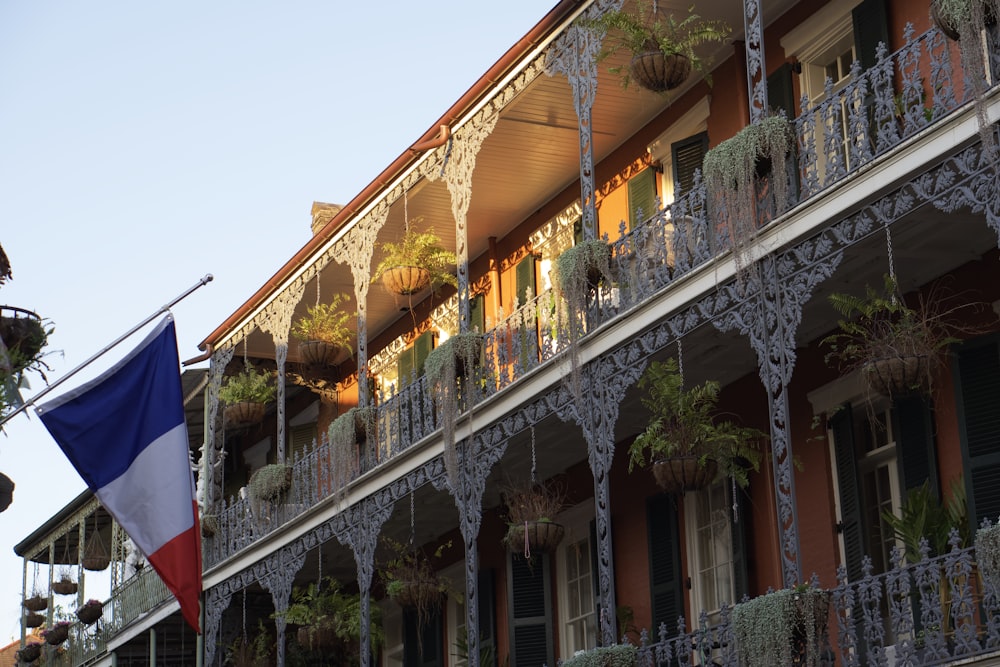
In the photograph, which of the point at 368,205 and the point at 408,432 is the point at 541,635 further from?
the point at 368,205

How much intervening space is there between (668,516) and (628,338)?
8.91ft

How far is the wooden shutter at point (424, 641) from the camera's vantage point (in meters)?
19.2

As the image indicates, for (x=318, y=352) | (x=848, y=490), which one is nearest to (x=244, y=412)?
(x=318, y=352)

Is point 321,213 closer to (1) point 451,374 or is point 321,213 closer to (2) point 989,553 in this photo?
(1) point 451,374

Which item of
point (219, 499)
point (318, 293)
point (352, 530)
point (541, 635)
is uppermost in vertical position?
point (318, 293)

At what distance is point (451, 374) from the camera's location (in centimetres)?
1589

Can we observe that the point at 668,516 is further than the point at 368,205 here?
No

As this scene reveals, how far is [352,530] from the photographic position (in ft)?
59.1

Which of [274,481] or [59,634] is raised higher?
[274,481]

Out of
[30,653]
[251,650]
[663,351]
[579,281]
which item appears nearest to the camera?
[663,351]

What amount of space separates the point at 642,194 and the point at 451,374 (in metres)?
2.76

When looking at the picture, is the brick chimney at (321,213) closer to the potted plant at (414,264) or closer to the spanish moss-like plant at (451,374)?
the potted plant at (414,264)

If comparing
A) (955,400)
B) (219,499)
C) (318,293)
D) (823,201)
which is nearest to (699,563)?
(955,400)

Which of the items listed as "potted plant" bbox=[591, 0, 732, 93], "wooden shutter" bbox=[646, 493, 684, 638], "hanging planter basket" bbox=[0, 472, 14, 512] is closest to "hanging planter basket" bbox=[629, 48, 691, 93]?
"potted plant" bbox=[591, 0, 732, 93]
